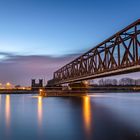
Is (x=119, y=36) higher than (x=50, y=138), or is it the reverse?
(x=119, y=36)

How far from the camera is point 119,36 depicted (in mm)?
37719

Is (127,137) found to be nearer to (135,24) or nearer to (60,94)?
(135,24)

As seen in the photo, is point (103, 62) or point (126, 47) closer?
point (126, 47)

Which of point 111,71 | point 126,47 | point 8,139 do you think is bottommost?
point 8,139

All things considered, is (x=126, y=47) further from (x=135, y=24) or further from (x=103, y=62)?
(x=103, y=62)

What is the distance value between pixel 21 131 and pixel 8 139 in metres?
3.46

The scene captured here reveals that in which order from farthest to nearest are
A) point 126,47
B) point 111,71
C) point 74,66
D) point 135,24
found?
point 74,66, point 111,71, point 126,47, point 135,24

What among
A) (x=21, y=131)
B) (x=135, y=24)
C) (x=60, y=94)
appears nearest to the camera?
(x=21, y=131)

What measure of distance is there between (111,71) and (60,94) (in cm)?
6122

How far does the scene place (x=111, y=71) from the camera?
39.8m

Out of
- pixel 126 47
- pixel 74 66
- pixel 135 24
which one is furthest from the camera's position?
pixel 74 66

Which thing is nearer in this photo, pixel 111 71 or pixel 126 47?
pixel 126 47

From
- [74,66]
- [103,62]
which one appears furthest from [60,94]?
[103,62]

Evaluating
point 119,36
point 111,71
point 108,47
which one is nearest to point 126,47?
point 119,36
